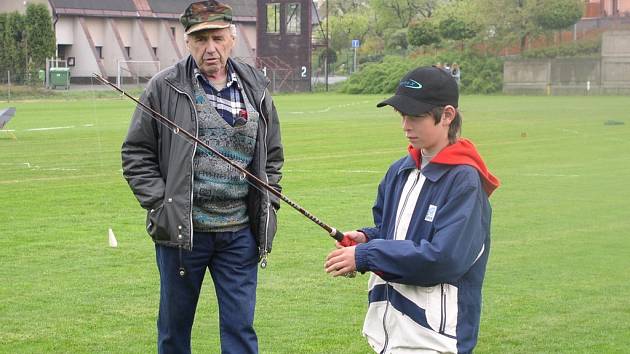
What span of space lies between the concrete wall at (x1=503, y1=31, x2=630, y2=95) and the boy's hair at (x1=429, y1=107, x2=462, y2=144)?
173ft

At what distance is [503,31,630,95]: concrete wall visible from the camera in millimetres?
56500

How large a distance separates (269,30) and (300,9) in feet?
8.95

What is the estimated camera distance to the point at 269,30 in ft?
249

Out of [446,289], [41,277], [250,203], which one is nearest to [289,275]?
[41,277]

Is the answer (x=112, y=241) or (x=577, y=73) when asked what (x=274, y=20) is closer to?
(x=577, y=73)

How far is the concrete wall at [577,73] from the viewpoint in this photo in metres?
56.5

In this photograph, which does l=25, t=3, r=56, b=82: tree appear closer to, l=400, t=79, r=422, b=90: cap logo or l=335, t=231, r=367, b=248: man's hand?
l=335, t=231, r=367, b=248: man's hand

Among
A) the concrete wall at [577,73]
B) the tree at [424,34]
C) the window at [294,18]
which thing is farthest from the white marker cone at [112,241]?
the window at [294,18]

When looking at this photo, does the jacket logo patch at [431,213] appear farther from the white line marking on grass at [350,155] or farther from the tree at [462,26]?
the tree at [462,26]

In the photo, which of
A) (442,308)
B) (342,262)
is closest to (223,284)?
(342,262)

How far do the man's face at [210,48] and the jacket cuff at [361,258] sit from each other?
1816 mm

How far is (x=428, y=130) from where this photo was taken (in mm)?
4551

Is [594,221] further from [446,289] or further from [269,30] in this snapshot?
[269,30]

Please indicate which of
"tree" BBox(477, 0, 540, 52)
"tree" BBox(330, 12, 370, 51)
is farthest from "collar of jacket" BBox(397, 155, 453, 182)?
"tree" BBox(330, 12, 370, 51)
